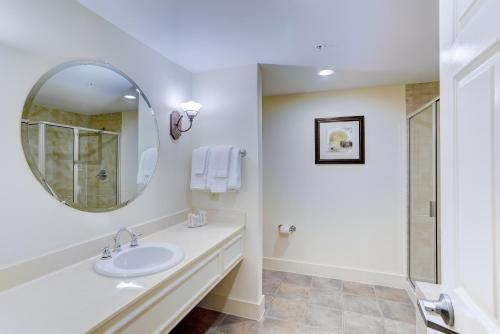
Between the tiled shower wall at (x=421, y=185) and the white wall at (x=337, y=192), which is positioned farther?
the white wall at (x=337, y=192)

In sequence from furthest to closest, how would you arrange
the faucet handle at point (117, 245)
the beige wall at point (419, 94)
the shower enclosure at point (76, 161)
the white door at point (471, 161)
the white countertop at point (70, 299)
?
1. the beige wall at point (419, 94)
2. the faucet handle at point (117, 245)
3. the shower enclosure at point (76, 161)
4. the white countertop at point (70, 299)
5. the white door at point (471, 161)

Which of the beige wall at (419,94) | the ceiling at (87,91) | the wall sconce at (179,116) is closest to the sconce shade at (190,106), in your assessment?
the wall sconce at (179,116)

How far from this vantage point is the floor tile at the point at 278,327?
195 centimetres

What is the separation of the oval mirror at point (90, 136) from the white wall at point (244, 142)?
544mm

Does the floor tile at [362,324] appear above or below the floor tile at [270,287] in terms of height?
below

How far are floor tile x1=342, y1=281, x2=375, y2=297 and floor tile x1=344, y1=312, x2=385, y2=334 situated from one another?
1.24 feet

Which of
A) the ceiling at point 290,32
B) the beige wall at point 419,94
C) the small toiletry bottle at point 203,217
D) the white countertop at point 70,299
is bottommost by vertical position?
the white countertop at point 70,299

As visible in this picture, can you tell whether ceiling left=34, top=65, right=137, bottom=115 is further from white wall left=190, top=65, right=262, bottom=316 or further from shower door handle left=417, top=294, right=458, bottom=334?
shower door handle left=417, top=294, right=458, bottom=334

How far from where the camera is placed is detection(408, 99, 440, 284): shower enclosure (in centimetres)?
220

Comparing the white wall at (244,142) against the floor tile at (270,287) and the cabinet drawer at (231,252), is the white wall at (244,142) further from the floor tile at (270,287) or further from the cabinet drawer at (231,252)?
the floor tile at (270,287)

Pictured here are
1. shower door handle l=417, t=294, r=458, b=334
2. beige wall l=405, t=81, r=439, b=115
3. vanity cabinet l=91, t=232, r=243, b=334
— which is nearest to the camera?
shower door handle l=417, t=294, r=458, b=334

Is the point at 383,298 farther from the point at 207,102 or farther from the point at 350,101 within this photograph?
the point at 207,102

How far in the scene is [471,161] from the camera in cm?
55

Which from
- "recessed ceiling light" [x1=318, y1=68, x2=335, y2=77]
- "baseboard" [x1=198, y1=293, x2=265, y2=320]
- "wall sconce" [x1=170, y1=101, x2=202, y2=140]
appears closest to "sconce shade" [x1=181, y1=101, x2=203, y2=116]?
"wall sconce" [x1=170, y1=101, x2=202, y2=140]
